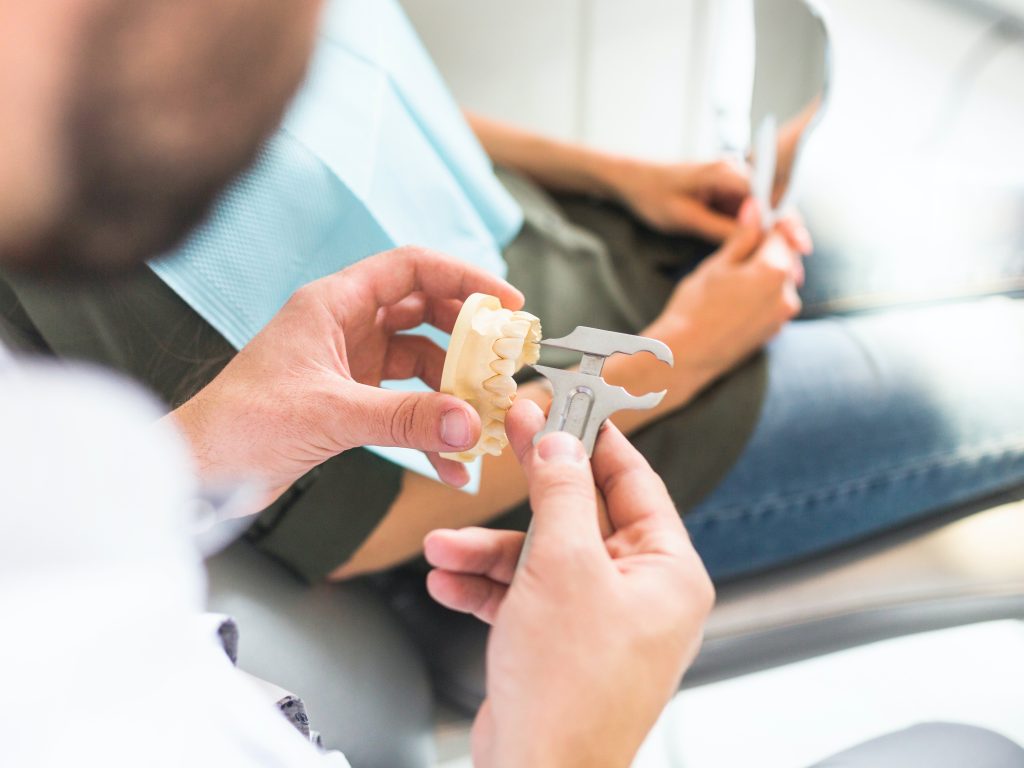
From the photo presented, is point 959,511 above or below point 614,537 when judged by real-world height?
below

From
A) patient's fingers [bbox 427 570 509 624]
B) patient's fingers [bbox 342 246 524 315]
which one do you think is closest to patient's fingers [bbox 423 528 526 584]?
patient's fingers [bbox 427 570 509 624]

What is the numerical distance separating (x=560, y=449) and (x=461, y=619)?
189 mm

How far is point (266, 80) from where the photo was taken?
0.30m

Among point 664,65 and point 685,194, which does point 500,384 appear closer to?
point 685,194

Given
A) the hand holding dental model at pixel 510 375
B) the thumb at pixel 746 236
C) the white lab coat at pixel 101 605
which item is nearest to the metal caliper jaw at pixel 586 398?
the hand holding dental model at pixel 510 375

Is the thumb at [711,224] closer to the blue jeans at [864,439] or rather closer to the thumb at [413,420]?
the blue jeans at [864,439]

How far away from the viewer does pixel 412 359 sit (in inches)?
13.4

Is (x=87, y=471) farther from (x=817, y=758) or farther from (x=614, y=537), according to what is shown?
(x=817, y=758)

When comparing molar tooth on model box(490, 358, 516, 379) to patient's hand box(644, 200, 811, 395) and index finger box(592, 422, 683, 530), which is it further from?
patient's hand box(644, 200, 811, 395)

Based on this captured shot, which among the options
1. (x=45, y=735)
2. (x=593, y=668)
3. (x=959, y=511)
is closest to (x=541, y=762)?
(x=593, y=668)

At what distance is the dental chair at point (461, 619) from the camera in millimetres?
370

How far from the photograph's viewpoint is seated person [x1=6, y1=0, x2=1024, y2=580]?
409 mm

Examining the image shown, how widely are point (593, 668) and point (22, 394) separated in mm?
218

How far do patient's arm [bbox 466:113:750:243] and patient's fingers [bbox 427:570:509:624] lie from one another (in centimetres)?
46
